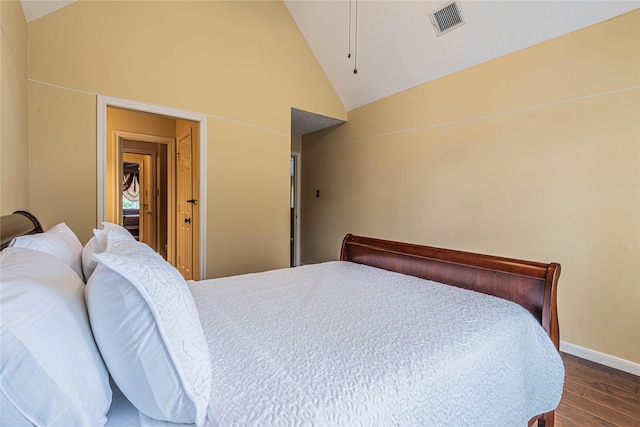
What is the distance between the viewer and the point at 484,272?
5.60ft

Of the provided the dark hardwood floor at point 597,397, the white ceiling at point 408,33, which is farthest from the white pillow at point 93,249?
the dark hardwood floor at point 597,397

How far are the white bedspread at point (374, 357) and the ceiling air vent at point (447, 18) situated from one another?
8.32 feet

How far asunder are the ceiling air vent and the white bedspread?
254cm

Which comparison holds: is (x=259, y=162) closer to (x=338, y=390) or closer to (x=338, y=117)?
(x=338, y=117)

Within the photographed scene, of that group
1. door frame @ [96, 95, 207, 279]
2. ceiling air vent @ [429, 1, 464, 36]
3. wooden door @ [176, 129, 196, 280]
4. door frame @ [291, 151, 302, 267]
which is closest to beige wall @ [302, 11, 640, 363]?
ceiling air vent @ [429, 1, 464, 36]

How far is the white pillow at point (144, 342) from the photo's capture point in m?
0.67

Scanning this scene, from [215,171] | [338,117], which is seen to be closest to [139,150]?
[215,171]

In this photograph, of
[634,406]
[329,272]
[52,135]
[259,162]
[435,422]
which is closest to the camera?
[435,422]

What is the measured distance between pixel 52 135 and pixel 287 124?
7.71 ft

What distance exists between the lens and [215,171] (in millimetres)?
3262

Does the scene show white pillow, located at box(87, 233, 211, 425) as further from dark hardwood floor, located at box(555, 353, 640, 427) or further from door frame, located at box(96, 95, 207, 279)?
door frame, located at box(96, 95, 207, 279)

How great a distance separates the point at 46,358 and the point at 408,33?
12.0 ft

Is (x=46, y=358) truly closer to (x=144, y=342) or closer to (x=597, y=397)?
(x=144, y=342)

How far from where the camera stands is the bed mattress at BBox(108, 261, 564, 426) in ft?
2.49
